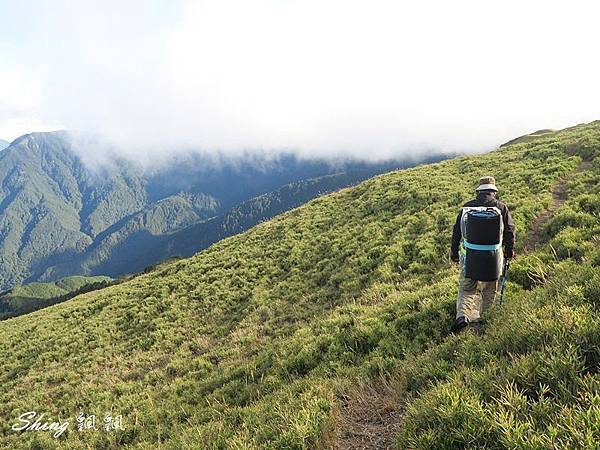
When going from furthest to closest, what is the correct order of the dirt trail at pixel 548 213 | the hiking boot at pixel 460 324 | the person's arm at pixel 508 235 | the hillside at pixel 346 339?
the dirt trail at pixel 548 213 < the person's arm at pixel 508 235 < the hiking boot at pixel 460 324 < the hillside at pixel 346 339

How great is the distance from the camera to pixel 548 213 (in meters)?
15.5

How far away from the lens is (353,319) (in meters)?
11.2

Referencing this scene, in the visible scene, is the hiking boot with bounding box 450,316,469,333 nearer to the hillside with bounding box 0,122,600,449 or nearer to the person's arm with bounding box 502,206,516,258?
the hillside with bounding box 0,122,600,449

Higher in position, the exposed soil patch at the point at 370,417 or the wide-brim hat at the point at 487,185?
the wide-brim hat at the point at 487,185

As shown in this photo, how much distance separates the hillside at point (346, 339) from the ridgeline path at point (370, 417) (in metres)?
0.05

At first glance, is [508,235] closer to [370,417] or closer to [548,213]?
[370,417]

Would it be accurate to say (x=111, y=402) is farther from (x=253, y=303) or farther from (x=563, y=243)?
(x=563, y=243)

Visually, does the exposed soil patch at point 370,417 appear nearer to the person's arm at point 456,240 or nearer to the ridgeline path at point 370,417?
the ridgeline path at point 370,417

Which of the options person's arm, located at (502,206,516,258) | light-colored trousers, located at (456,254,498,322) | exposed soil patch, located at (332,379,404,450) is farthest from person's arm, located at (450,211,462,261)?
exposed soil patch, located at (332,379,404,450)

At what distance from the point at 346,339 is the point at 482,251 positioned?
4.15m

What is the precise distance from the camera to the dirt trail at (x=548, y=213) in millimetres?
13277

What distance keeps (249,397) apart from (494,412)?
264 inches

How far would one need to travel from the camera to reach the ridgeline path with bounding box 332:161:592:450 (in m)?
5.73

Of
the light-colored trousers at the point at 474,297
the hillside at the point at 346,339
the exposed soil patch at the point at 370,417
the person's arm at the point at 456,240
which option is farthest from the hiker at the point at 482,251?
the exposed soil patch at the point at 370,417
